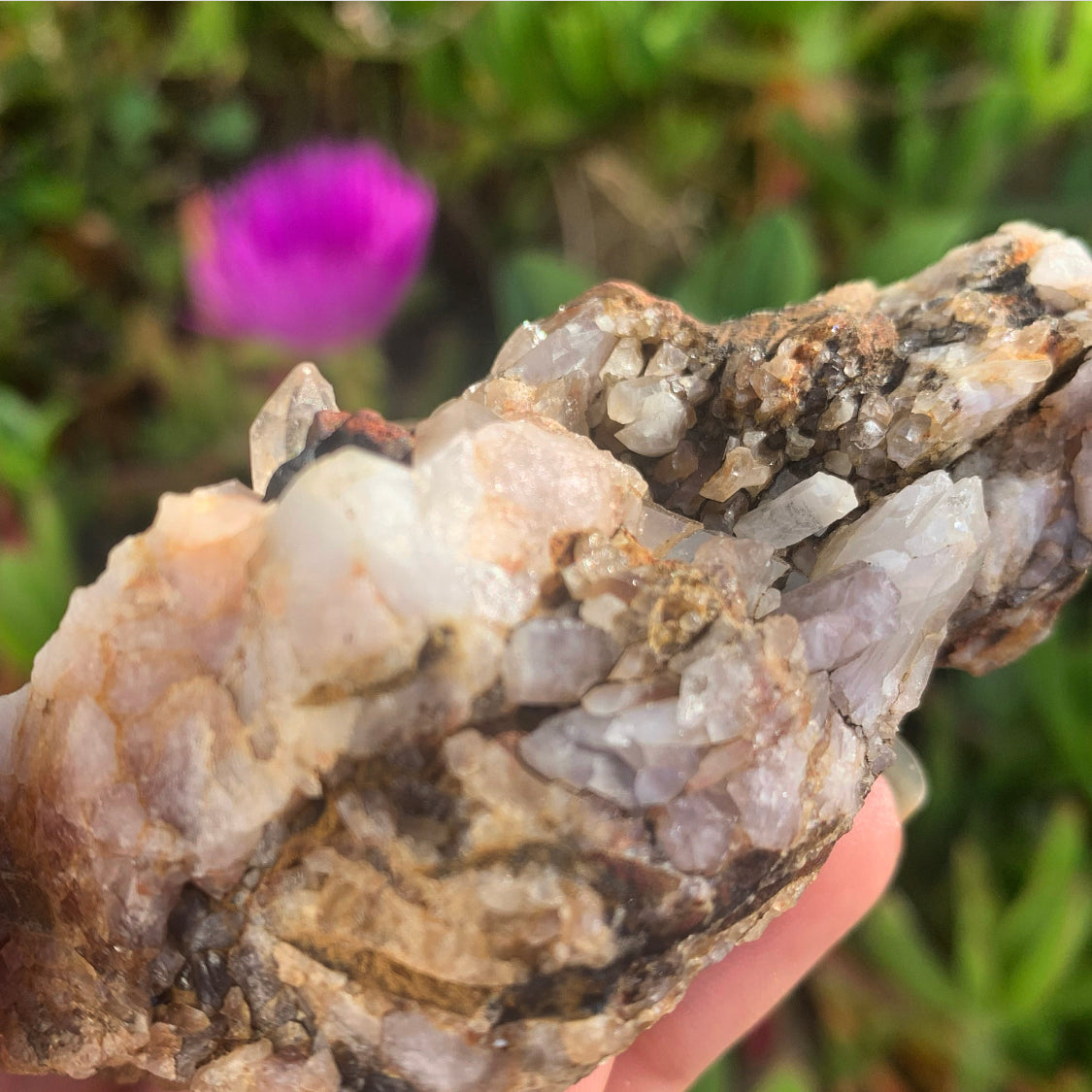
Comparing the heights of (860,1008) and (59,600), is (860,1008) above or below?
below

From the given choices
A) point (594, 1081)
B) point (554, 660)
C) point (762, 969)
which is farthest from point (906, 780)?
point (554, 660)

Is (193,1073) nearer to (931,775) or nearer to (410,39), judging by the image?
(931,775)

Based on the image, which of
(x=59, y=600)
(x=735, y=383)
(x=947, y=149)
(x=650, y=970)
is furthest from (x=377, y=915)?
(x=947, y=149)

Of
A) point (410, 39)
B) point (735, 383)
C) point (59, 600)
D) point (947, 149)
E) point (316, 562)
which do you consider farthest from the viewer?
point (410, 39)

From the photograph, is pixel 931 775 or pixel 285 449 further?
pixel 931 775

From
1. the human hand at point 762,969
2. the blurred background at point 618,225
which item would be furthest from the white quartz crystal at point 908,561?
the blurred background at point 618,225

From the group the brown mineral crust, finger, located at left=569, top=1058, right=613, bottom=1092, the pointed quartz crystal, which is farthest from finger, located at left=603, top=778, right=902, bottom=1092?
the pointed quartz crystal

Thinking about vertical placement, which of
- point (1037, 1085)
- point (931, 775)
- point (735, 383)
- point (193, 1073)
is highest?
point (735, 383)

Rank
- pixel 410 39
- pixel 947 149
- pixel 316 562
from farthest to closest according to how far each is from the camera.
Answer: pixel 410 39
pixel 947 149
pixel 316 562

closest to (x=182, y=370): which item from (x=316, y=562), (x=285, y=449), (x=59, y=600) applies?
(x=59, y=600)
